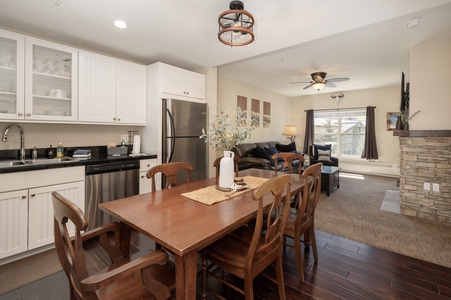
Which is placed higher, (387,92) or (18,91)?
(387,92)

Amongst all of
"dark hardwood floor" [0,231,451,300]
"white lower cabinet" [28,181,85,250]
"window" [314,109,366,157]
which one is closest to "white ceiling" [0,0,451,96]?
"white lower cabinet" [28,181,85,250]

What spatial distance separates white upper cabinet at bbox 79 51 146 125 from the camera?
284 centimetres

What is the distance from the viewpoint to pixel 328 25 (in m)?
2.38

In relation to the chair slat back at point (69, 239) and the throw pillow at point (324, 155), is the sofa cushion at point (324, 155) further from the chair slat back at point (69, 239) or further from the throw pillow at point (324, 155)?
the chair slat back at point (69, 239)

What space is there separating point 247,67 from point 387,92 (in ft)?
15.2

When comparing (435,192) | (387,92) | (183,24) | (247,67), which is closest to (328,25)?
(183,24)

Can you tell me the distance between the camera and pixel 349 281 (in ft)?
6.29

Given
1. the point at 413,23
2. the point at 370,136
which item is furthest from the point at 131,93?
the point at 370,136

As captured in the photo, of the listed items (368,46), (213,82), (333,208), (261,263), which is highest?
(368,46)

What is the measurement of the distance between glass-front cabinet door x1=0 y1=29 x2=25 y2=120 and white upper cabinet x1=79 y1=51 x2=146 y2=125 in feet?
1.83

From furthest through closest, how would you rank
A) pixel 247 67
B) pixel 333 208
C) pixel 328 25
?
1. pixel 247 67
2. pixel 333 208
3. pixel 328 25

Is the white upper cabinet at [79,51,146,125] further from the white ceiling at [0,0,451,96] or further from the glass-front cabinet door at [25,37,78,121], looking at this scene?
the white ceiling at [0,0,451,96]

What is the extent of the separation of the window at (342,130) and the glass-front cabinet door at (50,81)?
7241 millimetres

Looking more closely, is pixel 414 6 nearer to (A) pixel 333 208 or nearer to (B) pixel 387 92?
(A) pixel 333 208
